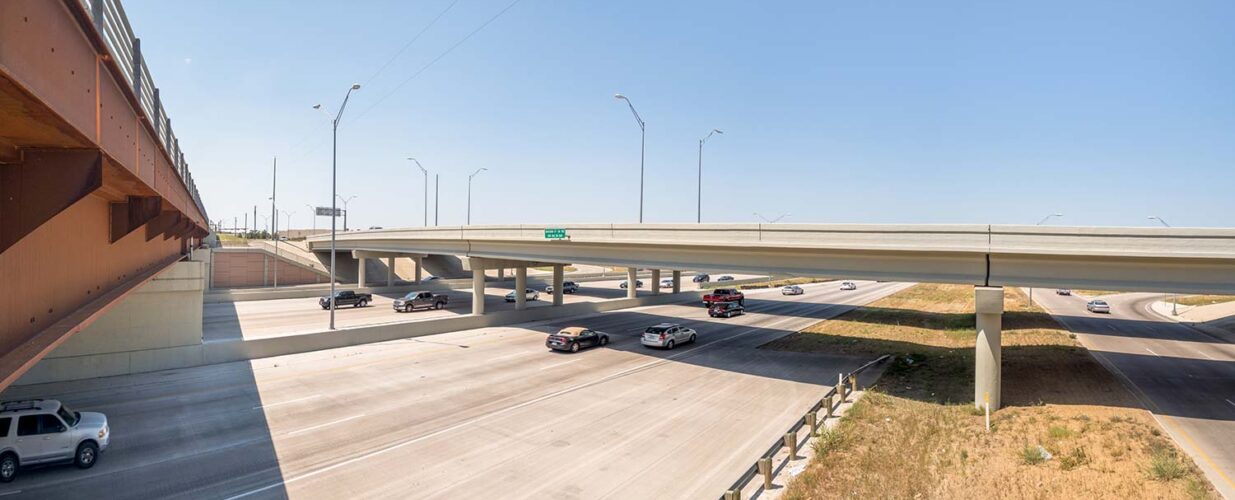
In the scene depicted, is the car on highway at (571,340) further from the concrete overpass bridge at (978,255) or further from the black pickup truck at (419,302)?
the black pickup truck at (419,302)

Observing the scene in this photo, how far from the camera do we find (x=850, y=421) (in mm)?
15109

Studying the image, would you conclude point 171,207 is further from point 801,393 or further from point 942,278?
point 942,278

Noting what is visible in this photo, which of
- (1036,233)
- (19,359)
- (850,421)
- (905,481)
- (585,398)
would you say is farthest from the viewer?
(585,398)

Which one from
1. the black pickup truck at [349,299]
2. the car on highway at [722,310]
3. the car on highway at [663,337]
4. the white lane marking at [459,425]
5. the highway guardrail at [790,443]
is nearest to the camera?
the highway guardrail at [790,443]

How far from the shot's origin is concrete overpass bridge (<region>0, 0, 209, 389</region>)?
13.1 feet

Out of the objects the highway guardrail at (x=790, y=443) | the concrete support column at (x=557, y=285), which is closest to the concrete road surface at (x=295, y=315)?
the concrete support column at (x=557, y=285)

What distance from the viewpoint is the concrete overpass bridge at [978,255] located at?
15234 millimetres

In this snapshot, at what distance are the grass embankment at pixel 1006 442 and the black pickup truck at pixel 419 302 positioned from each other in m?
31.3

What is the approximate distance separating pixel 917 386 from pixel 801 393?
457 cm

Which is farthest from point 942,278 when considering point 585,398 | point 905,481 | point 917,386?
point 585,398

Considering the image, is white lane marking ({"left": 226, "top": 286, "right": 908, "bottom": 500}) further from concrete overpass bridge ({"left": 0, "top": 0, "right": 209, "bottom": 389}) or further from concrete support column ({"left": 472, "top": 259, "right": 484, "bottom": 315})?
concrete support column ({"left": 472, "top": 259, "right": 484, "bottom": 315})

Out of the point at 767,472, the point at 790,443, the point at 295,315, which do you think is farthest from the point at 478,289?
the point at 767,472

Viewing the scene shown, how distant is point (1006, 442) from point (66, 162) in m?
18.4

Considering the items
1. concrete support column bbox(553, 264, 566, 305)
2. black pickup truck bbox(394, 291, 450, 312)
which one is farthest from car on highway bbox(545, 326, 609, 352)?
black pickup truck bbox(394, 291, 450, 312)
